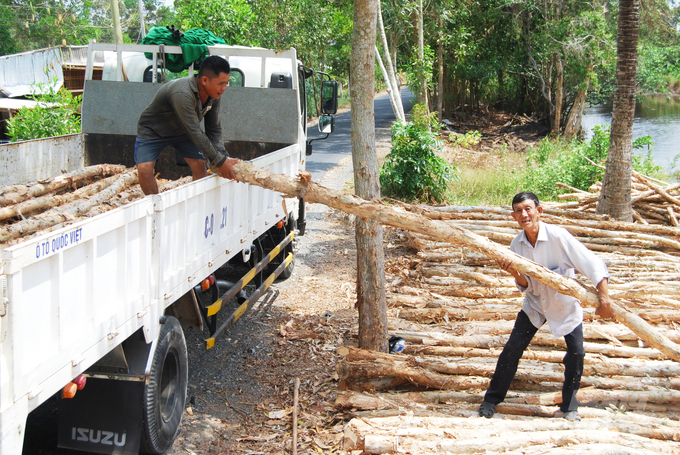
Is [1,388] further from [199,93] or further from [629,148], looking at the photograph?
[629,148]

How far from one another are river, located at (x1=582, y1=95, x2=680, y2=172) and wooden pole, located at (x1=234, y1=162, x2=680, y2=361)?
51.9 ft

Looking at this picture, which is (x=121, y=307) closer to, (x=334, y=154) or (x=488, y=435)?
(x=488, y=435)

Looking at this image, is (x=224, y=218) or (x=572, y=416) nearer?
(x=572, y=416)

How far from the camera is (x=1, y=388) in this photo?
232cm

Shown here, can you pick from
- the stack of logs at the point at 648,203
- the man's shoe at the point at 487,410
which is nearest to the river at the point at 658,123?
the stack of logs at the point at 648,203

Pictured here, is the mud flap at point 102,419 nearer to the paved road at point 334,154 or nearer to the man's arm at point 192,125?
the man's arm at point 192,125

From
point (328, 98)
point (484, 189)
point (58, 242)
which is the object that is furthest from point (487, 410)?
point (484, 189)

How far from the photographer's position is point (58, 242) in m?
2.65

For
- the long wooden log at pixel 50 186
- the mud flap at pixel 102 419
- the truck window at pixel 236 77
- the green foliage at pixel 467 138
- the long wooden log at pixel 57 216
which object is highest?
the truck window at pixel 236 77

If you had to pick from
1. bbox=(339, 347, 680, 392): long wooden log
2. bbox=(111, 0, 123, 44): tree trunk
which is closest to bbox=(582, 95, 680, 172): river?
bbox=(339, 347, 680, 392): long wooden log

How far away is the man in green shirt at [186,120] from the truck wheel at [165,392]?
1433 millimetres

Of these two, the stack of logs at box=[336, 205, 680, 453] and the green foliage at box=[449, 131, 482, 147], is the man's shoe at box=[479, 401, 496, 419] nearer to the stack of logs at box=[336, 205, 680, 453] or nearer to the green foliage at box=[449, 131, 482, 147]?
the stack of logs at box=[336, 205, 680, 453]

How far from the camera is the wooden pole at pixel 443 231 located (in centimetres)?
393

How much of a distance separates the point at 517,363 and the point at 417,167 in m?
7.23
